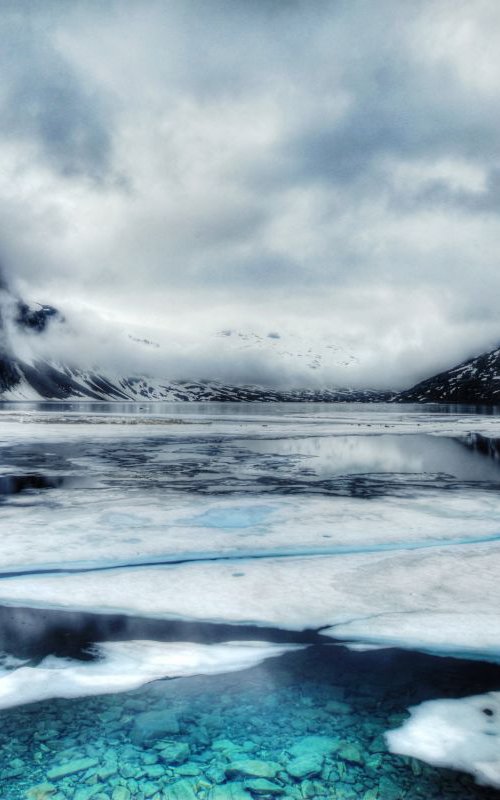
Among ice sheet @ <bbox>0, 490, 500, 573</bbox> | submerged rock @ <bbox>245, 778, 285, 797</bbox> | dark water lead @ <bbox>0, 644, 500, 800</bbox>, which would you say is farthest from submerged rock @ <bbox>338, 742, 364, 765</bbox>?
ice sheet @ <bbox>0, 490, 500, 573</bbox>

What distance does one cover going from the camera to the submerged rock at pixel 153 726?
3578mm

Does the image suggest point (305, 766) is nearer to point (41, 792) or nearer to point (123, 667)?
point (41, 792)

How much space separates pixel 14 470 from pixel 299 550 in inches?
452

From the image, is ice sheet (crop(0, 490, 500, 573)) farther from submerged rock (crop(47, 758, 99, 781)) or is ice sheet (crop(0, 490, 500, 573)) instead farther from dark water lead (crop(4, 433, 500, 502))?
submerged rock (crop(47, 758, 99, 781))

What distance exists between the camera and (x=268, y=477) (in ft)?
49.5

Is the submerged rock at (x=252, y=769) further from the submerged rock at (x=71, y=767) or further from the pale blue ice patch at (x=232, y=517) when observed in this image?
the pale blue ice patch at (x=232, y=517)

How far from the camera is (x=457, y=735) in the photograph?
365cm

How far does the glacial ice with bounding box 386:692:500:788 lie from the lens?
3.39 metres

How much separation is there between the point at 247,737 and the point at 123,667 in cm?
139

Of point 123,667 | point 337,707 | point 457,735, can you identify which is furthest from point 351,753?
point 123,667

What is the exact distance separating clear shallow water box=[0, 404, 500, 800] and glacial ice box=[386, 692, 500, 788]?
11 centimetres

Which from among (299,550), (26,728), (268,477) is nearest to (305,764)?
(26,728)

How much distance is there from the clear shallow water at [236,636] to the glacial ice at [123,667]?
0.7 inches

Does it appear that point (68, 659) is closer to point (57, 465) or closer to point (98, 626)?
point (98, 626)
